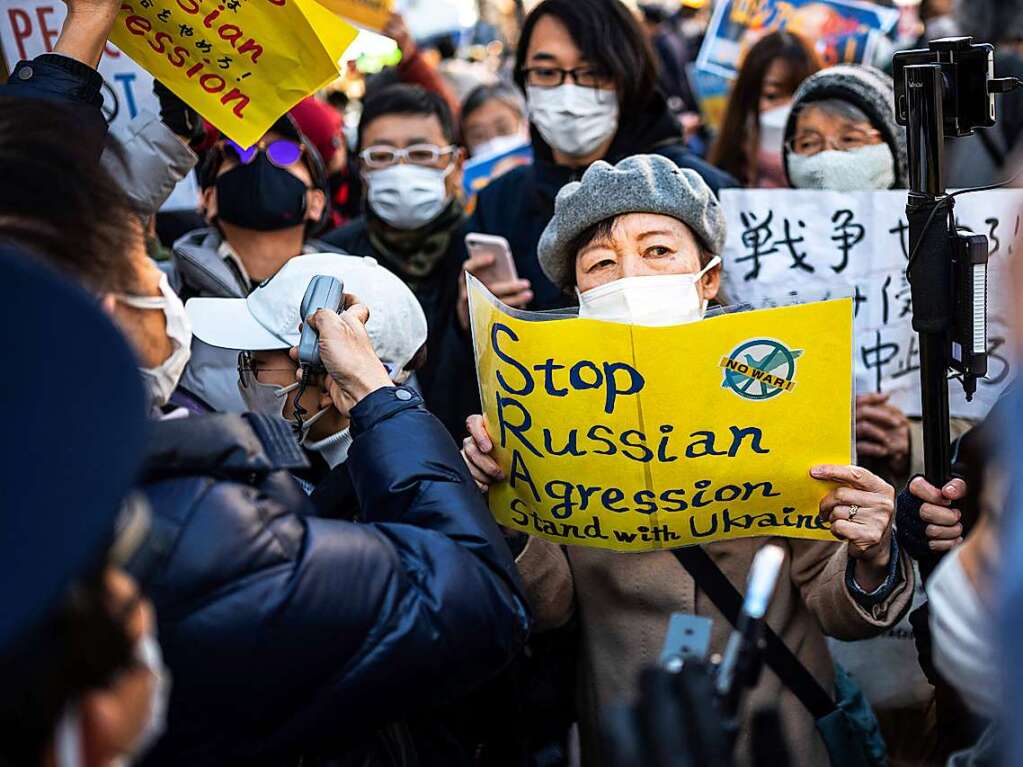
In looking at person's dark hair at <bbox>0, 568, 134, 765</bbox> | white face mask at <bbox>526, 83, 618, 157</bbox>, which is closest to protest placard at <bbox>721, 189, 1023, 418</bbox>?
white face mask at <bbox>526, 83, 618, 157</bbox>

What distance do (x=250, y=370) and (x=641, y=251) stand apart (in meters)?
1.02

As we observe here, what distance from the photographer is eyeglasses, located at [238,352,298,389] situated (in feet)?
9.29

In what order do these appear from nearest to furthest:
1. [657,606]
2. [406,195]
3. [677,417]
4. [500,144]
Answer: [677,417] < [657,606] < [406,195] < [500,144]

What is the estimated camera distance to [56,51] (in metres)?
2.78

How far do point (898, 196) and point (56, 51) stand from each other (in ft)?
8.45

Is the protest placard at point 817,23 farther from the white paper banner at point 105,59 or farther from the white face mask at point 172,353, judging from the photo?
the white face mask at point 172,353

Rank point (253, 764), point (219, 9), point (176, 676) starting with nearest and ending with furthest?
point (176, 676) < point (253, 764) < point (219, 9)

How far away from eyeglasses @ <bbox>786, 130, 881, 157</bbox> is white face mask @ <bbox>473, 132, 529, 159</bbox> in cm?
237

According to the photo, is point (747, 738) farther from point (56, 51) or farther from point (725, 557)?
point (56, 51)

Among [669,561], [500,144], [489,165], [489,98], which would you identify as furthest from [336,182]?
[669,561]

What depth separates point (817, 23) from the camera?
6469 millimetres

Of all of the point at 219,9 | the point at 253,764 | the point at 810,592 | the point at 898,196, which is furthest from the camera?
the point at 898,196

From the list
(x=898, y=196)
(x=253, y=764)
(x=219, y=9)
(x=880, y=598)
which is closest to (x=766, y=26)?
(x=898, y=196)

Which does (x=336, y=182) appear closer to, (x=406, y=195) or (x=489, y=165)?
(x=489, y=165)
